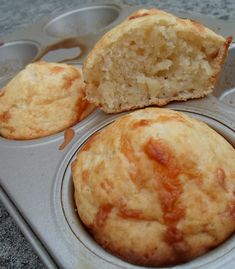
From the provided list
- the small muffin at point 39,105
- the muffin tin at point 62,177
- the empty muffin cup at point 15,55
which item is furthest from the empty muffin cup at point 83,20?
the small muffin at point 39,105

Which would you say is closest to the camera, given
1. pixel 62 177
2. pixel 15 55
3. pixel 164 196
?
pixel 164 196

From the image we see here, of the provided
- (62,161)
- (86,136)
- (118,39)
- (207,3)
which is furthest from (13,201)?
→ (207,3)

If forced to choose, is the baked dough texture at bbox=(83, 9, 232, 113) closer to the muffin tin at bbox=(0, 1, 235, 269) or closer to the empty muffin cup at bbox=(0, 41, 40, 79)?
the muffin tin at bbox=(0, 1, 235, 269)

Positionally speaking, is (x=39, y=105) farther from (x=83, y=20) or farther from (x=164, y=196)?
(x=83, y=20)

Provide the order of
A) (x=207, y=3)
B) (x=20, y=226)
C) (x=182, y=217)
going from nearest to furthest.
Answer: (x=182, y=217) → (x=20, y=226) → (x=207, y=3)

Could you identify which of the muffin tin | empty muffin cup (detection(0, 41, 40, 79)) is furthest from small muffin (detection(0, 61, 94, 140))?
empty muffin cup (detection(0, 41, 40, 79))

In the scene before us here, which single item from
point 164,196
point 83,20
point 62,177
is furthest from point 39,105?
point 83,20

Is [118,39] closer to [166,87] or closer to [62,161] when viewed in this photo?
[166,87]
